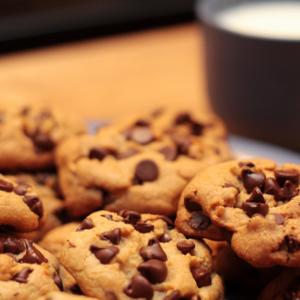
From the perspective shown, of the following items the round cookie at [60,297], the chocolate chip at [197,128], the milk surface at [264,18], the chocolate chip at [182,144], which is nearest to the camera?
the round cookie at [60,297]

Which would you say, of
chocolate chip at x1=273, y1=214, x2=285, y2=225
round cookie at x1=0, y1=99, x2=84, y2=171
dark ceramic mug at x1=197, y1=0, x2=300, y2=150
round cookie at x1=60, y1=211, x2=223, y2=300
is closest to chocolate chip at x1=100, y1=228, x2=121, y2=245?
round cookie at x1=60, y1=211, x2=223, y2=300

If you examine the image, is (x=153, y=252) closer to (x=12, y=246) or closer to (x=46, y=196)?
(x=12, y=246)

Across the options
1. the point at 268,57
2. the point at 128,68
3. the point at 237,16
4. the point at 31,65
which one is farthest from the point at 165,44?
the point at 268,57

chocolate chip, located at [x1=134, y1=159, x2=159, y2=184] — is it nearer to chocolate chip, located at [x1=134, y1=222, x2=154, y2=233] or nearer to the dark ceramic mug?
chocolate chip, located at [x1=134, y1=222, x2=154, y2=233]

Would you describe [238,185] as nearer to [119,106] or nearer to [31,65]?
[119,106]

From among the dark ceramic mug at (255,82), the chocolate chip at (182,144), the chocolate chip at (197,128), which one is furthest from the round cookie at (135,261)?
the dark ceramic mug at (255,82)

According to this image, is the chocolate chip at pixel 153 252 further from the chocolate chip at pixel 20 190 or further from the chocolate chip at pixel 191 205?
the chocolate chip at pixel 20 190
